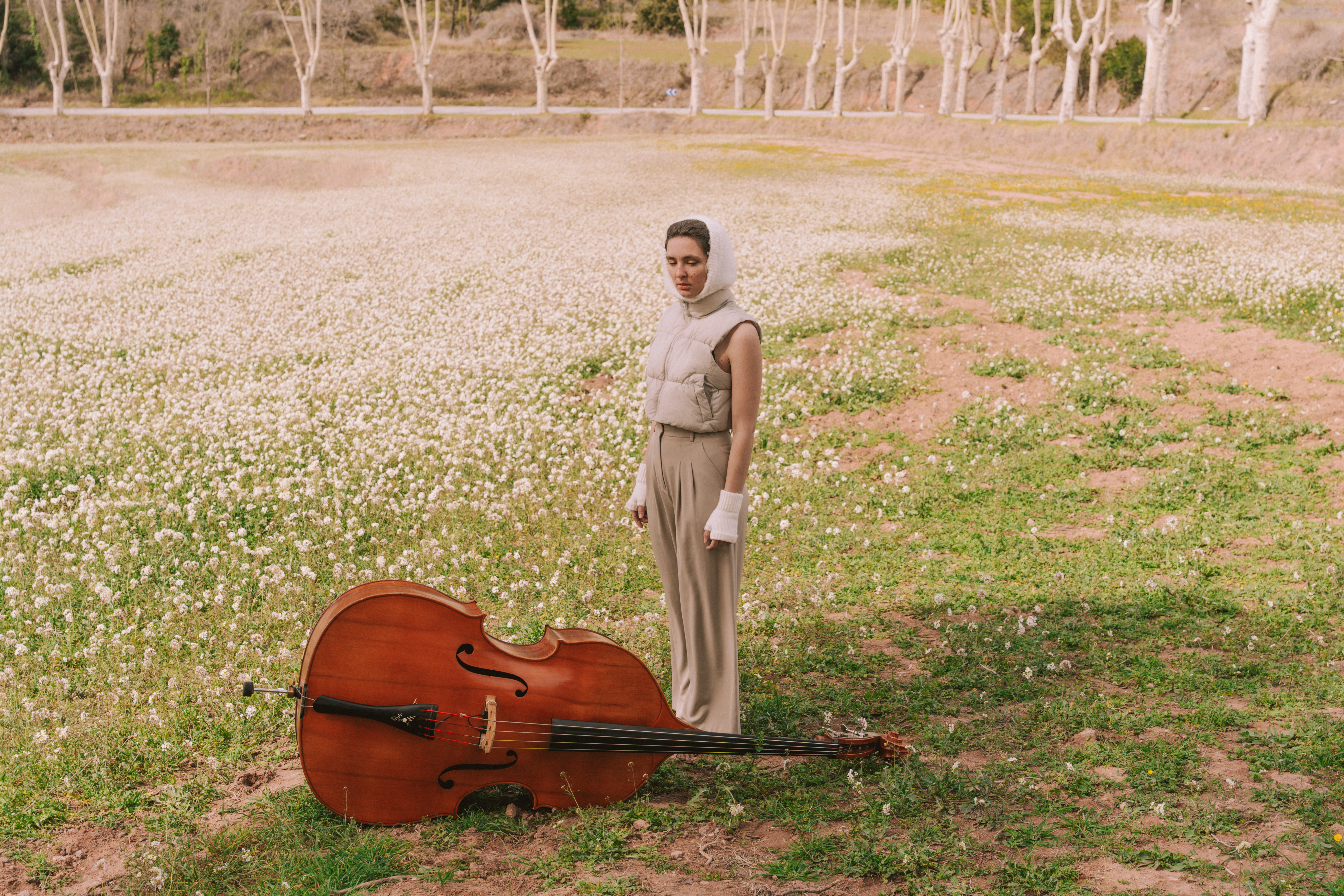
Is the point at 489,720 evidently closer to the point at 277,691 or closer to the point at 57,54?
the point at 277,691

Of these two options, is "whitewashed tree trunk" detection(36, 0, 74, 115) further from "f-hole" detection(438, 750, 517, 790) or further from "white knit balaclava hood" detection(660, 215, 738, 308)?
"f-hole" detection(438, 750, 517, 790)

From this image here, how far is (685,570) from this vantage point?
479 centimetres

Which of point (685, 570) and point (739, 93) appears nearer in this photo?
point (685, 570)

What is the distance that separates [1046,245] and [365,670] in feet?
64.2

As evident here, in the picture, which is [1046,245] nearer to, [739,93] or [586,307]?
[586,307]

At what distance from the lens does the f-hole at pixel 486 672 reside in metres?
4.03

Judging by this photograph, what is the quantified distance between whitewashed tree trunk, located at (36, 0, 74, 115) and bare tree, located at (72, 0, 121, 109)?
1455 millimetres

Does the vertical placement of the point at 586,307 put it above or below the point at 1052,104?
below

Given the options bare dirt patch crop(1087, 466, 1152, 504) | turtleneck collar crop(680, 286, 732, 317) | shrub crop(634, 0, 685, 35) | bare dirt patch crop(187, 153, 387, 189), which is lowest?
bare dirt patch crop(1087, 466, 1152, 504)

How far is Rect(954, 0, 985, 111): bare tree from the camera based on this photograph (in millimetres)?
57438

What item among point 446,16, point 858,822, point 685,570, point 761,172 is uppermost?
point 446,16

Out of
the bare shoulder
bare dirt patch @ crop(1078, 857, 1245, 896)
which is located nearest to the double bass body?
the bare shoulder

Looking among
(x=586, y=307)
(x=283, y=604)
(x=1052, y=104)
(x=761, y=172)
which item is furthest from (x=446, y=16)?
(x=283, y=604)

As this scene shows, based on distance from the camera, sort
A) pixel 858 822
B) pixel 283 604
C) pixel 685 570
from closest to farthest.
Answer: pixel 858 822 → pixel 685 570 → pixel 283 604
